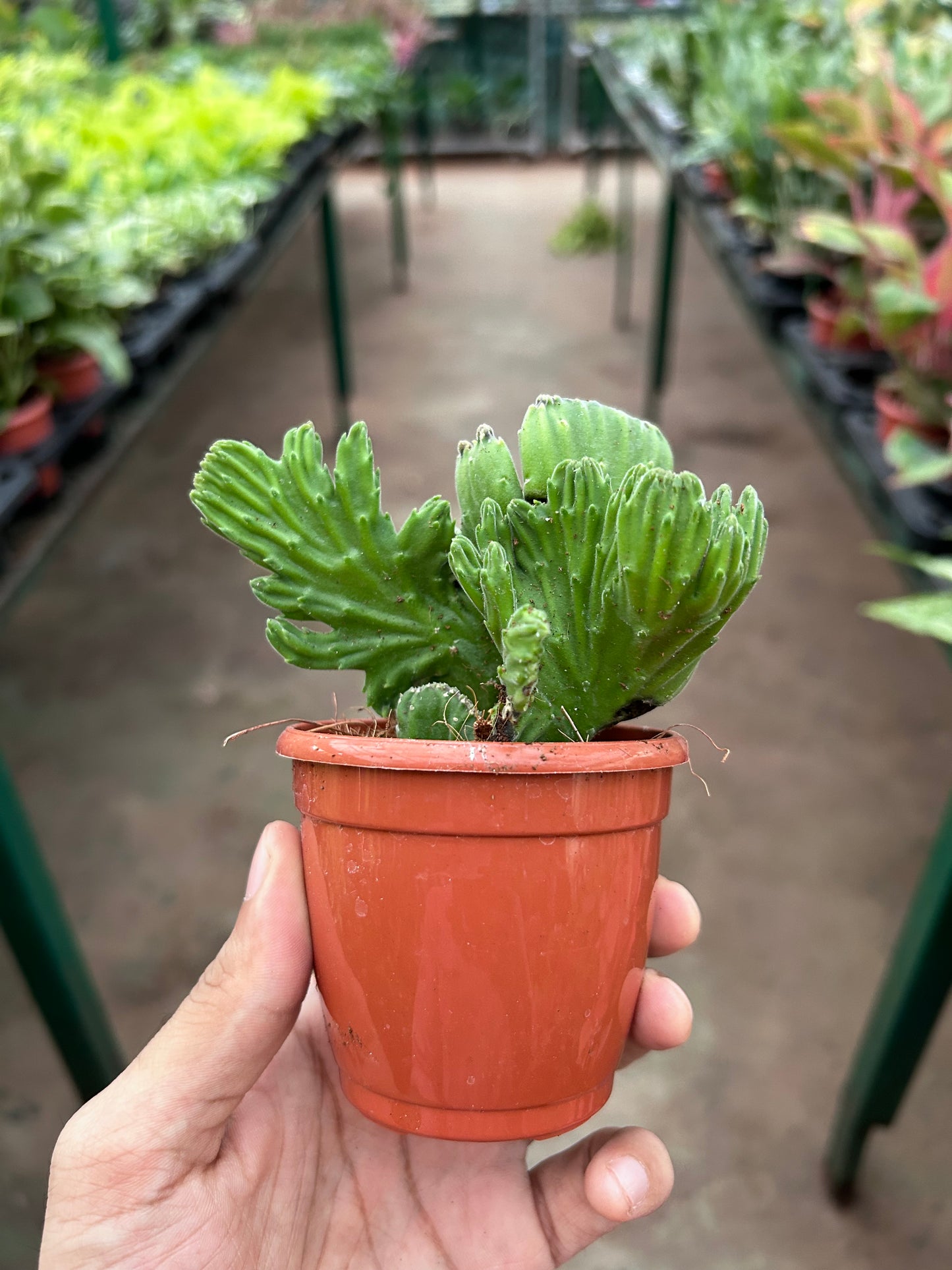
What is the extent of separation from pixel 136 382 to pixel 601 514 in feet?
4.66

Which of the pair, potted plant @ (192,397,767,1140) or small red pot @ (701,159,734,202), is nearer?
potted plant @ (192,397,767,1140)

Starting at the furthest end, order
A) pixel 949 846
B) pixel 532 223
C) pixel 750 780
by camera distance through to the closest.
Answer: pixel 532 223
pixel 750 780
pixel 949 846

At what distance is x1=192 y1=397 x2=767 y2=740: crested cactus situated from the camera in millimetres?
554

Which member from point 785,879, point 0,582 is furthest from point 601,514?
point 785,879

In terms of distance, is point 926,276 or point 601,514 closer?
point 601,514

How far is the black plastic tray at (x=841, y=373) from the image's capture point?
5.02 feet

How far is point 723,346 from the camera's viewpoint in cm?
411

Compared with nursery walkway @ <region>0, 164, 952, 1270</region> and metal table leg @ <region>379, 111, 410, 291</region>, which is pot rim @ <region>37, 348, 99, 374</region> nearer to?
nursery walkway @ <region>0, 164, 952, 1270</region>

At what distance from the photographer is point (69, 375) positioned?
63.1 inches

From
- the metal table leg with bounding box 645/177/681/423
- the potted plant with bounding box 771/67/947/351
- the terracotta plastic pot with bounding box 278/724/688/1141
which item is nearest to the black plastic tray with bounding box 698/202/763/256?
the potted plant with bounding box 771/67/947/351

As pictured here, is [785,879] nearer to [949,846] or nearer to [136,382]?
[949,846]

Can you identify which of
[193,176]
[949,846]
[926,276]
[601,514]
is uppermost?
[601,514]

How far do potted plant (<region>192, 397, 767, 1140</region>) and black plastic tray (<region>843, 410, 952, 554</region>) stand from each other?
2.29 ft

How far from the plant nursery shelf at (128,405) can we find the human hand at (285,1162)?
67cm
